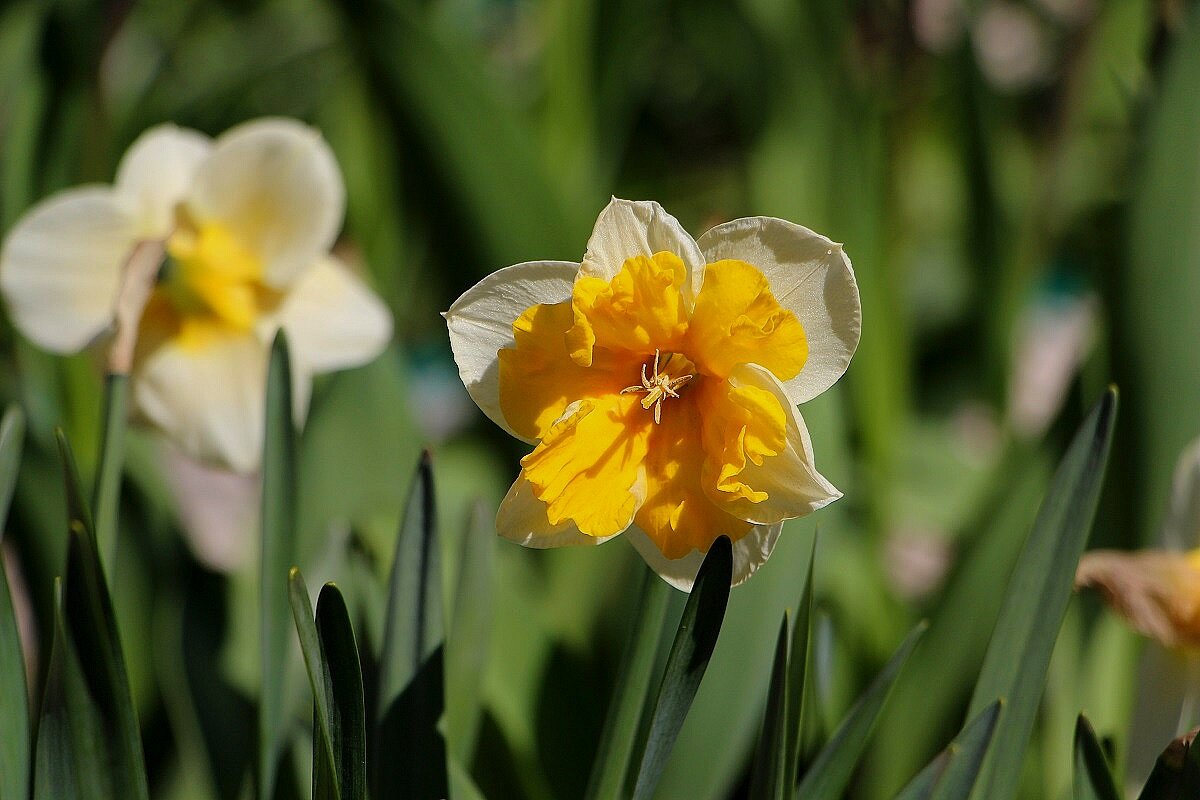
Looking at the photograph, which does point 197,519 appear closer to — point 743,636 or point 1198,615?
point 743,636

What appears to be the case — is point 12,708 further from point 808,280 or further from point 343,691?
point 808,280

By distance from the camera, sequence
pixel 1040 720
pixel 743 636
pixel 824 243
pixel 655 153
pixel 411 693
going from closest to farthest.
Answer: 1. pixel 824 243
2. pixel 411 693
3. pixel 743 636
4. pixel 1040 720
5. pixel 655 153

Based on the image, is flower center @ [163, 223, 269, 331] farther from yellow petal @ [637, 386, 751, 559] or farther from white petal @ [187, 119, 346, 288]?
Result: yellow petal @ [637, 386, 751, 559]

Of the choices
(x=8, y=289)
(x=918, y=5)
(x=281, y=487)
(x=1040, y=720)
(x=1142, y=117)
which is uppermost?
(x=918, y=5)

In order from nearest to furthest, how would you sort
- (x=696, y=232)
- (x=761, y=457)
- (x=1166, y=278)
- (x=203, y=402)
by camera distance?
(x=761, y=457) < (x=203, y=402) < (x=1166, y=278) < (x=696, y=232)


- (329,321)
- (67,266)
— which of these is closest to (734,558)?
(329,321)

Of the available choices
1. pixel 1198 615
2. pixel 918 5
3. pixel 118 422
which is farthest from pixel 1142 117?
pixel 118 422

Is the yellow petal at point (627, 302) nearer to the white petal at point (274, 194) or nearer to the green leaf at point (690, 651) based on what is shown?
the green leaf at point (690, 651)
